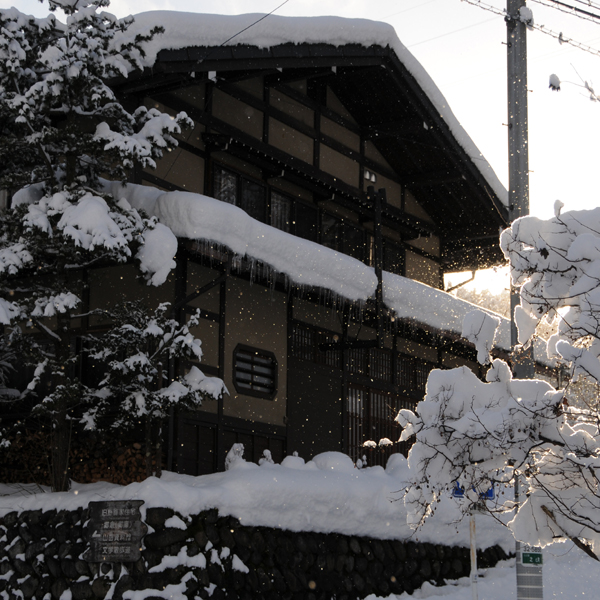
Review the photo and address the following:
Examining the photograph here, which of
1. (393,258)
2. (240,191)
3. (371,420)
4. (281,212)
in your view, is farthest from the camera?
(393,258)

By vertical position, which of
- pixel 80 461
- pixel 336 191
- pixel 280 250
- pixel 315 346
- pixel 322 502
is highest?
pixel 336 191

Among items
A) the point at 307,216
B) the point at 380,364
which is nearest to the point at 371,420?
the point at 380,364

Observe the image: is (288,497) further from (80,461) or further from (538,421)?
(538,421)

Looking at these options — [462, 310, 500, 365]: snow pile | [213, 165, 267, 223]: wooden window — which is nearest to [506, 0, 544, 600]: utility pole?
[462, 310, 500, 365]: snow pile

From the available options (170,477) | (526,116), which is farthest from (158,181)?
(526,116)

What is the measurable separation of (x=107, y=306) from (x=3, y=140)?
3.19m

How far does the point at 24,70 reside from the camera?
42.9 feet

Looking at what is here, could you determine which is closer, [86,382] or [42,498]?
[42,498]

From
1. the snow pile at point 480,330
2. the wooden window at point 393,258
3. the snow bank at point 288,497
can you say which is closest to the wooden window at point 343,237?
the wooden window at point 393,258

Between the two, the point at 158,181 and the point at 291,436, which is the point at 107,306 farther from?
the point at 291,436

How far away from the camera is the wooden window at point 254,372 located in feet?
49.2

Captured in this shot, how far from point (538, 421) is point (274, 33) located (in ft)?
33.8

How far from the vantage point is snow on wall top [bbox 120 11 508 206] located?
13.5 meters

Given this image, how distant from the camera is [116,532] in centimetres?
1099
